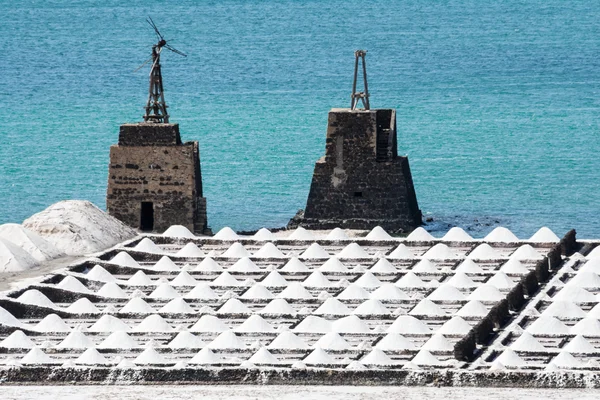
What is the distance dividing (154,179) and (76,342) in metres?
39.2

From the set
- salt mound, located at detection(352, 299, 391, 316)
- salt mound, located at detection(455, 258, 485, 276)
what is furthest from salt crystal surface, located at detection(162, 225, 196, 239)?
salt mound, located at detection(352, 299, 391, 316)

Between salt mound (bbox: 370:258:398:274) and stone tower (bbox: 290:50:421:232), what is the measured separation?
39077mm

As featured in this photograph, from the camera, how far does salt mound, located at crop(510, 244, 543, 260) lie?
199 feet

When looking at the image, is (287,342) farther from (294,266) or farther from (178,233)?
(178,233)

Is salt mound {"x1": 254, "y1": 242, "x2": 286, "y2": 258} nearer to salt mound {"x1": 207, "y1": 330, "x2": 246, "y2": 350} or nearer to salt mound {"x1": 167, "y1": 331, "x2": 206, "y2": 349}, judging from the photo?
salt mound {"x1": 167, "y1": 331, "x2": 206, "y2": 349}

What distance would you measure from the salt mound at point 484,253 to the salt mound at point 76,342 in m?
16.3

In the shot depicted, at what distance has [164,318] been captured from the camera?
52406 mm

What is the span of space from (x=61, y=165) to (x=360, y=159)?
52.1m

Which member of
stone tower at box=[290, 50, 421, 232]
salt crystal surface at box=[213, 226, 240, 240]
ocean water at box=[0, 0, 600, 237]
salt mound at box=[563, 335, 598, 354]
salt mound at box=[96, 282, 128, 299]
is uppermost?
salt mound at box=[563, 335, 598, 354]

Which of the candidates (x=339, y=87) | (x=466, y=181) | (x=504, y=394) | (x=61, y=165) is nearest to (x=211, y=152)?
(x=61, y=165)

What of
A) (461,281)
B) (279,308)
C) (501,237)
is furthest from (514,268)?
(279,308)

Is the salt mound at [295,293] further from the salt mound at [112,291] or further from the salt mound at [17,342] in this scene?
the salt mound at [17,342]

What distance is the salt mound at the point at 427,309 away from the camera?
52.1m

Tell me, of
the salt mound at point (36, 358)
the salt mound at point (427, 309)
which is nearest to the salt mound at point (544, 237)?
the salt mound at point (427, 309)
